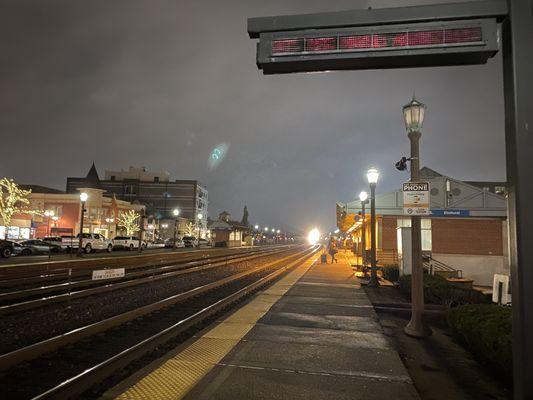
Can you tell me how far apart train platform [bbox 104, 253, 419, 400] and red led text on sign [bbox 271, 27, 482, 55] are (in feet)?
14.1

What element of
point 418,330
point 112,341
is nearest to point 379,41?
point 418,330

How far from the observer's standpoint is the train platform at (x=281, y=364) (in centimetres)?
477

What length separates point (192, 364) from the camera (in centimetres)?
574

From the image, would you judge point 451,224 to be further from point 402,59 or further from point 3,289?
point 3,289

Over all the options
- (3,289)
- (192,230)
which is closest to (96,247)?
(3,289)

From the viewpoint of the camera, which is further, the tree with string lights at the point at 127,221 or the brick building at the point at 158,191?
the brick building at the point at 158,191

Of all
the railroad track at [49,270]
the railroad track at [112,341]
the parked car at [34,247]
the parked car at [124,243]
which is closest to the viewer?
the railroad track at [112,341]

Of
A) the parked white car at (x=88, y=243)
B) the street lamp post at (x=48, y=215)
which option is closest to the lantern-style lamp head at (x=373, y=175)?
the parked white car at (x=88, y=243)

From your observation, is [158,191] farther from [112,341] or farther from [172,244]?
[112,341]

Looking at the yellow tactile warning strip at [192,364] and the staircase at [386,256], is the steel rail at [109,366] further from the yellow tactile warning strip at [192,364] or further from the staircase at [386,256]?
the staircase at [386,256]

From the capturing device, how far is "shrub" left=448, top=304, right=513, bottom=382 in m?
5.49

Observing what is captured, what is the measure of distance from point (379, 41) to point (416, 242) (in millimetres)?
5000

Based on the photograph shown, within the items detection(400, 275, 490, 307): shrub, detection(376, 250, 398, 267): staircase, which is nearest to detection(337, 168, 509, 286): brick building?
detection(376, 250, 398, 267): staircase

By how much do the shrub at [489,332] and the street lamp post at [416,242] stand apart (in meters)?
0.67
